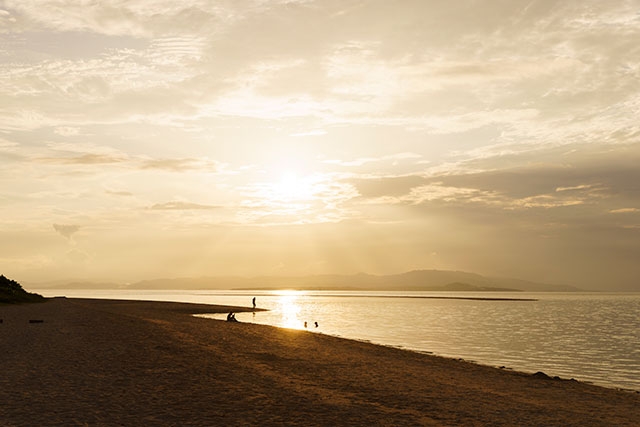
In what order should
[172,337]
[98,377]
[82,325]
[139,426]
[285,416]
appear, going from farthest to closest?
[82,325] < [172,337] < [98,377] < [285,416] < [139,426]

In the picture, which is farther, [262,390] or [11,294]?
[11,294]

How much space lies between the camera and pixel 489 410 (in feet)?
56.3

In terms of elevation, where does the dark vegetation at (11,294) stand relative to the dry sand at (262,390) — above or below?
above

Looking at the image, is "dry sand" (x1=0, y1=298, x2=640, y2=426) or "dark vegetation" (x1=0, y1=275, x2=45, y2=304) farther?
"dark vegetation" (x1=0, y1=275, x2=45, y2=304)

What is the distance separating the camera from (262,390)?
18703 mm

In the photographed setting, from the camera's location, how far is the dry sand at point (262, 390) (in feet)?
48.1

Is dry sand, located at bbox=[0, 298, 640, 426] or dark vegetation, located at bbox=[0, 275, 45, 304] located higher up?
dark vegetation, located at bbox=[0, 275, 45, 304]

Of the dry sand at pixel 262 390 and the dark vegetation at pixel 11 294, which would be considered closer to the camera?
the dry sand at pixel 262 390

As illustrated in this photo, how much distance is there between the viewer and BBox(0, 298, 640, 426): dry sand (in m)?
14.7

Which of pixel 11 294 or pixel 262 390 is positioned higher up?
pixel 11 294

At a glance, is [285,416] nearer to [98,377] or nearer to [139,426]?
[139,426]

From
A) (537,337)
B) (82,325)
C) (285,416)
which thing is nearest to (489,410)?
(285,416)

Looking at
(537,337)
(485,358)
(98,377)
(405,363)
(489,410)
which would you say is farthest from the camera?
(537,337)

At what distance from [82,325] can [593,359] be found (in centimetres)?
4134
